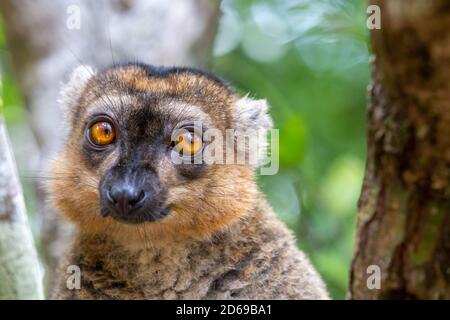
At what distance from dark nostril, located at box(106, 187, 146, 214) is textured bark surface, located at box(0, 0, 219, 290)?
2492 mm

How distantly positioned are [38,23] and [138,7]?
4.08ft

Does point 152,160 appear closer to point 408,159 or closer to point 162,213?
point 162,213

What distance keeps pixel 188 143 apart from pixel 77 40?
2.93m

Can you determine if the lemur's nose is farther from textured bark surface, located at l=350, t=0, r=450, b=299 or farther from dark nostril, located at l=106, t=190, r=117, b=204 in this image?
textured bark surface, located at l=350, t=0, r=450, b=299

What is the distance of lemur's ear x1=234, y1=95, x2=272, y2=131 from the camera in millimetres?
6258

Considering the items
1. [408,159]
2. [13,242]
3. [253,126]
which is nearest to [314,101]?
[253,126]

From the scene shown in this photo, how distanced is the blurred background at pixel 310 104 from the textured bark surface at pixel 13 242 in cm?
272

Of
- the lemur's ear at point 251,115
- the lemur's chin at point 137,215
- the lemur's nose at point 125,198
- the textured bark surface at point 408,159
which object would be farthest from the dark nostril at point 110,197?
the textured bark surface at point 408,159

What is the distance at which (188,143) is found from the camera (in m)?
5.50

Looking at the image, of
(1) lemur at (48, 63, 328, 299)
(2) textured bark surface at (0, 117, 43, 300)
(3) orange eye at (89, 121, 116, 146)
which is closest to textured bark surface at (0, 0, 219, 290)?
(1) lemur at (48, 63, 328, 299)

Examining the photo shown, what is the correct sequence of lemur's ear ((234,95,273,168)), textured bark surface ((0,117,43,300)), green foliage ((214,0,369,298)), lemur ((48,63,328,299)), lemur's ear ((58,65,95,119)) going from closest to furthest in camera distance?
textured bark surface ((0,117,43,300)) < lemur ((48,63,328,299)) < lemur's ear ((234,95,273,168)) < lemur's ear ((58,65,95,119)) < green foliage ((214,0,369,298))

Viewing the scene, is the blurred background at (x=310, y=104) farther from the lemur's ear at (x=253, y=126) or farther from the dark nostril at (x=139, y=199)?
the dark nostril at (x=139, y=199)

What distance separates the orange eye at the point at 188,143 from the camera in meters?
5.43
